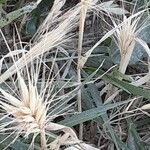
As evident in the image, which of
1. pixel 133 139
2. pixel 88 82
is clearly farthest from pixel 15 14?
pixel 133 139

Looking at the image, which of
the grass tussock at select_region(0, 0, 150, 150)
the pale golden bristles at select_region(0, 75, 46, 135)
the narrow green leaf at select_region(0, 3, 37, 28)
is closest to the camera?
the pale golden bristles at select_region(0, 75, 46, 135)

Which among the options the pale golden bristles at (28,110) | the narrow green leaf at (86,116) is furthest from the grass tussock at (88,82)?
the pale golden bristles at (28,110)

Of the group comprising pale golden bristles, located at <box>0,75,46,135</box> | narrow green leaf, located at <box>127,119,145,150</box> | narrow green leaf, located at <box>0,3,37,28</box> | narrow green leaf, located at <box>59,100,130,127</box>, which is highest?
narrow green leaf, located at <box>0,3,37,28</box>

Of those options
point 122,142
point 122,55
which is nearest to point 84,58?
point 122,55

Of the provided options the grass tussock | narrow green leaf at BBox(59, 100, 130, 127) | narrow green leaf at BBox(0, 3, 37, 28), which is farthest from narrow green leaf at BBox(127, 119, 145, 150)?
narrow green leaf at BBox(0, 3, 37, 28)

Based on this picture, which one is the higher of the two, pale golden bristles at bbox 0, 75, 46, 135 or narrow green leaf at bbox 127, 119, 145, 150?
pale golden bristles at bbox 0, 75, 46, 135

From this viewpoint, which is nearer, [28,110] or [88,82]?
[28,110]

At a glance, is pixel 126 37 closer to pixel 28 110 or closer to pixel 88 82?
pixel 88 82

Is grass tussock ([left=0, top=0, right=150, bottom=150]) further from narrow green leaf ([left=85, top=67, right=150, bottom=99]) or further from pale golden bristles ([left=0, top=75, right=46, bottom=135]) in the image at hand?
pale golden bristles ([left=0, top=75, right=46, bottom=135])

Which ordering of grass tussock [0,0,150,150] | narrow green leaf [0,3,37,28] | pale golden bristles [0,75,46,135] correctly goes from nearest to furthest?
1. pale golden bristles [0,75,46,135]
2. grass tussock [0,0,150,150]
3. narrow green leaf [0,3,37,28]

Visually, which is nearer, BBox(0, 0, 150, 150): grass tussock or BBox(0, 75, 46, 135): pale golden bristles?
BBox(0, 75, 46, 135): pale golden bristles

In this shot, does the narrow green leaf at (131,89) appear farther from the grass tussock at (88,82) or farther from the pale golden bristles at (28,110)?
the pale golden bristles at (28,110)
